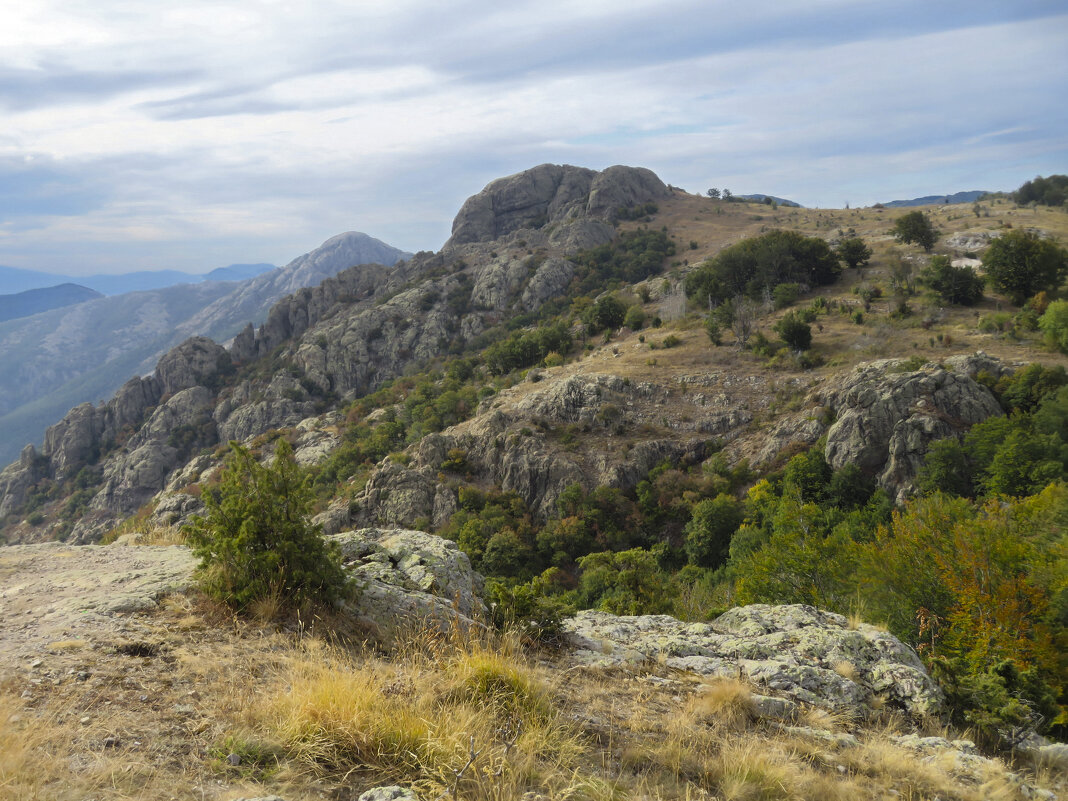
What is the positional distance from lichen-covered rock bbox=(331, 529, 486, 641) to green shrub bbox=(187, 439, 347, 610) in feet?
2.11

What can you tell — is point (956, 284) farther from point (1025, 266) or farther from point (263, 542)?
point (263, 542)

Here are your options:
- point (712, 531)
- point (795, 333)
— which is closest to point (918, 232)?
point (795, 333)

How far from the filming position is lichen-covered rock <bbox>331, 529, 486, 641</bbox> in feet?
22.5

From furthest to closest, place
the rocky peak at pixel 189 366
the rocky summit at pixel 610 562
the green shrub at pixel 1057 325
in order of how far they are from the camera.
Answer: the rocky peak at pixel 189 366 < the green shrub at pixel 1057 325 < the rocky summit at pixel 610 562

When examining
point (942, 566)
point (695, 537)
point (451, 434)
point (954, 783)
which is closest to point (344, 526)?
point (451, 434)

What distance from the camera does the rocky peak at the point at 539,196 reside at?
10238 cm

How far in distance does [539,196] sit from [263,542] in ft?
363

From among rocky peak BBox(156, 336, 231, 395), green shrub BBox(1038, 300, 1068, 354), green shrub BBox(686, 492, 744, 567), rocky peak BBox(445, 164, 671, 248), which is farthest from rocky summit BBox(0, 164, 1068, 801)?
rocky peak BBox(445, 164, 671, 248)

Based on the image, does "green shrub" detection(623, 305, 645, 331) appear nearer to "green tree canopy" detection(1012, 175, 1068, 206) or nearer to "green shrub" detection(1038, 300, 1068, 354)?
"green shrub" detection(1038, 300, 1068, 354)

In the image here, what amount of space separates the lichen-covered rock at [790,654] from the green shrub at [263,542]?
11.4 ft

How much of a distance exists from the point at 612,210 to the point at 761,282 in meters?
52.3

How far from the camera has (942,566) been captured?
12.8 m

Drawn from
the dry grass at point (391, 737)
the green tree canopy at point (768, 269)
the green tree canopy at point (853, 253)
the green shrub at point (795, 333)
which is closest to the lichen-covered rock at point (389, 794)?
the dry grass at point (391, 737)

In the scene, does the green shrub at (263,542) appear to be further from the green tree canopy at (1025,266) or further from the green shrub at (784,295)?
the green tree canopy at (1025,266)
